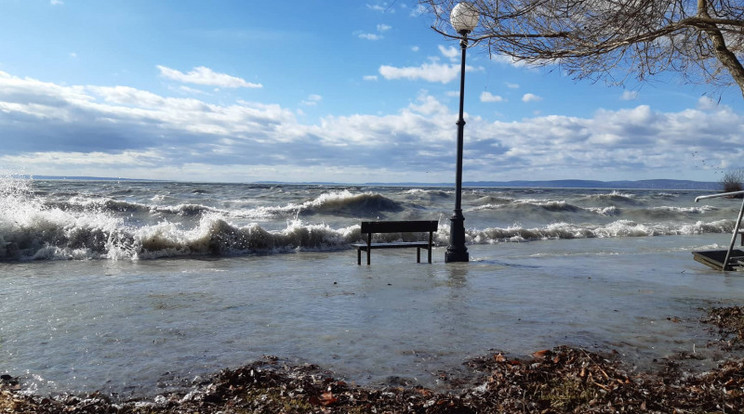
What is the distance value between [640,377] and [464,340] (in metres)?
1.58

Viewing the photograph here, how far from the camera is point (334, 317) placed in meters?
6.03

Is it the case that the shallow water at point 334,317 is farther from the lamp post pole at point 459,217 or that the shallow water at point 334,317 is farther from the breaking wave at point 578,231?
the breaking wave at point 578,231

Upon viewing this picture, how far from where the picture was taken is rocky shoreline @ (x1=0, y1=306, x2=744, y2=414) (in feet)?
11.4

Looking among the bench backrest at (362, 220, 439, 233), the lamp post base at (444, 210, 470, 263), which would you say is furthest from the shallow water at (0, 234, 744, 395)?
the bench backrest at (362, 220, 439, 233)

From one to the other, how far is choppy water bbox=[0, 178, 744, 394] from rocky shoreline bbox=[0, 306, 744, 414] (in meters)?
0.25

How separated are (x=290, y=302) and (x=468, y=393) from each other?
3.74m

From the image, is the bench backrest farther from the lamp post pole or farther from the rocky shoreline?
the rocky shoreline

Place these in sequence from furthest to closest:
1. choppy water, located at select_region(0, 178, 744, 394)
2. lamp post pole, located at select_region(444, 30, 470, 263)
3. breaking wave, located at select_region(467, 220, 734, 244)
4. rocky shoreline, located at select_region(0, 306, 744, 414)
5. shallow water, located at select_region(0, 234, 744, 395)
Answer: breaking wave, located at select_region(467, 220, 734, 244)
lamp post pole, located at select_region(444, 30, 470, 263)
choppy water, located at select_region(0, 178, 744, 394)
shallow water, located at select_region(0, 234, 744, 395)
rocky shoreline, located at select_region(0, 306, 744, 414)

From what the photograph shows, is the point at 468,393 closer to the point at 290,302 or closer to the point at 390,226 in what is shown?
the point at 290,302

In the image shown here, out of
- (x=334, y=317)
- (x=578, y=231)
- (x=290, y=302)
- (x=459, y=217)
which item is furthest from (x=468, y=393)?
(x=578, y=231)

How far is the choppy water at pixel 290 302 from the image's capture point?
4.57m

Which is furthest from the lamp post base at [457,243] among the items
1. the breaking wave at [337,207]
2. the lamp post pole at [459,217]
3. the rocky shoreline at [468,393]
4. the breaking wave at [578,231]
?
the breaking wave at [337,207]

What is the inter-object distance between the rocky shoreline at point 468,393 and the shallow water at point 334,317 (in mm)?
228

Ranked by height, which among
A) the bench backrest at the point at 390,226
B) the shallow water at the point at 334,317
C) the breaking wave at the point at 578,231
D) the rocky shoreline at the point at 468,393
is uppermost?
the bench backrest at the point at 390,226
